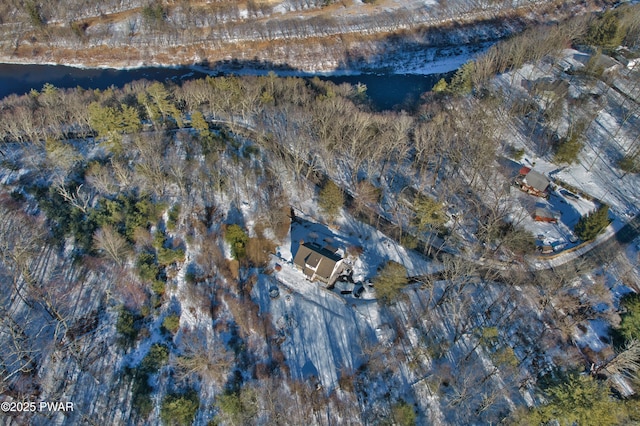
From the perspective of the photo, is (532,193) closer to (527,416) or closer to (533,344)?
(533,344)

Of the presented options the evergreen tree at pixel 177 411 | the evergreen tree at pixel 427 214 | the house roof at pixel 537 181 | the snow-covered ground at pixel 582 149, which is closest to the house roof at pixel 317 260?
the evergreen tree at pixel 427 214

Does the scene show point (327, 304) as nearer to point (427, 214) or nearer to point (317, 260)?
point (317, 260)

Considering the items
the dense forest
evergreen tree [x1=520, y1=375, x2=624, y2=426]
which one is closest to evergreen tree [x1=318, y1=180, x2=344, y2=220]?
the dense forest

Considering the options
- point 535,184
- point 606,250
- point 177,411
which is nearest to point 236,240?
point 177,411

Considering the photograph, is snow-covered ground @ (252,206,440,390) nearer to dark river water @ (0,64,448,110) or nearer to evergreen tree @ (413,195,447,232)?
evergreen tree @ (413,195,447,232)

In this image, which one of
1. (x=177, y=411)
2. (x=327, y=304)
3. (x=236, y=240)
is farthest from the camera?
(x=236, y=240)

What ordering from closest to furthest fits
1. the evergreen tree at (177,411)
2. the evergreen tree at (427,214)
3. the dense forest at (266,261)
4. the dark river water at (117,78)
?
the evergreen tree at (177,411), the dense forest at (266,261), the evergreen tree at (427,214), the dark river water at (117,78)

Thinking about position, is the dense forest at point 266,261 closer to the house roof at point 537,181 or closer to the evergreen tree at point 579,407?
the evergreen tree at point 579,407
